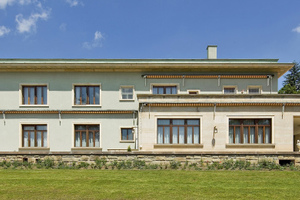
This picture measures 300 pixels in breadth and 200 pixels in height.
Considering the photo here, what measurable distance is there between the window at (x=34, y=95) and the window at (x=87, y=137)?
4161mm

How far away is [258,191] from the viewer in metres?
8.72

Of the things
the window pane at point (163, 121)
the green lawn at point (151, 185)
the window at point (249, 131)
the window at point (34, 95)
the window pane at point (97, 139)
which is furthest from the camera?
the window at point (34, 95)

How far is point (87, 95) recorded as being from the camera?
21266 mm

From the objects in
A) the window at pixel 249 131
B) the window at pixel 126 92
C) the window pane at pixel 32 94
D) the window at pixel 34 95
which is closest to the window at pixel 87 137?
the window at pixel 126 92

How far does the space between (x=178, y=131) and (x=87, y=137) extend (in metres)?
8.62

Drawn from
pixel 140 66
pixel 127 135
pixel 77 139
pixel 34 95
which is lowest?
pixel 77 139

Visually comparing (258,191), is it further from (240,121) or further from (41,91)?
(41,91)

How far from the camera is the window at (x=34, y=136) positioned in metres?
20.9

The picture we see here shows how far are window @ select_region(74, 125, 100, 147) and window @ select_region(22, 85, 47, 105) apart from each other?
416 cm

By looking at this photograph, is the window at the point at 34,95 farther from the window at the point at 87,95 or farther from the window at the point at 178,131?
the window at the point at 178,131

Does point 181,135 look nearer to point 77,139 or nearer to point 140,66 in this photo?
point 140,66

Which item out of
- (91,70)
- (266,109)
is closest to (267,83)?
(266,109)

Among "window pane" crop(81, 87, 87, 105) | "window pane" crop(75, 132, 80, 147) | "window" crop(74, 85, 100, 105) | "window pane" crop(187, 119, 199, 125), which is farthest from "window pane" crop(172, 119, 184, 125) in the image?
"window pane" crop(75, 132, 80, 147)

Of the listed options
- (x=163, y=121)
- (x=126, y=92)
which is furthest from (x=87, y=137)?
(x=163, y=121)
